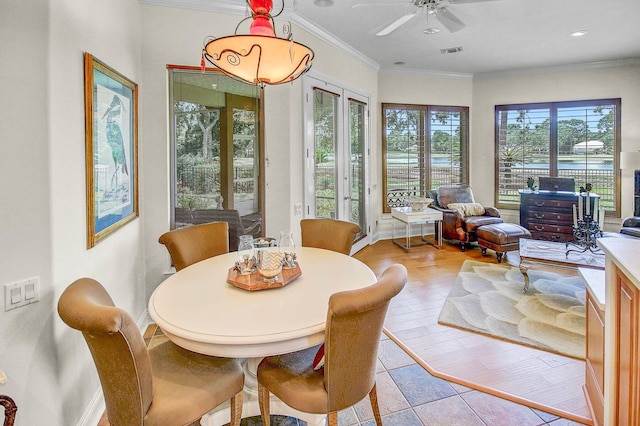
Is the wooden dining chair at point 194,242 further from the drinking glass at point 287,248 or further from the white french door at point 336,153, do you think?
the white french door at point 336,153

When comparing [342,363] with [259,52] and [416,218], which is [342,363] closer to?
[259,52]

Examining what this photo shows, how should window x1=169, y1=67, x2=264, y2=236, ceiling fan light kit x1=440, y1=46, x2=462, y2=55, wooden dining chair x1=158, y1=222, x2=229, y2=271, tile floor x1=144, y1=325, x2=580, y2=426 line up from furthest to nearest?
ceiling fan light kit x1=440, y1=46, x2=462, y2=55
window x1=169, y1=67, x2=264, y2=236
wooden dining chair x1=158, y1=222, x2=229, y2=271
tile floor x1=144, y1=325, x2=580, y2=426

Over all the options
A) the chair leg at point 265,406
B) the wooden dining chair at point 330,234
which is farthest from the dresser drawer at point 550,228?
the chair leg at point 265,406

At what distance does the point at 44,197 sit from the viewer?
62.5 inches

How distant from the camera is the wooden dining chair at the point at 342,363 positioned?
138 cm

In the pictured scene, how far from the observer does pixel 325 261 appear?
2338 mm

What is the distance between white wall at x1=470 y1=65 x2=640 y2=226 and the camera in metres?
5.90

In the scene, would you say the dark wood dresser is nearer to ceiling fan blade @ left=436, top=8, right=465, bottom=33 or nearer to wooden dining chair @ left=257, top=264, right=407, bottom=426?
ceiling fan blade @ left=436, top=8, right=465, bottom=33

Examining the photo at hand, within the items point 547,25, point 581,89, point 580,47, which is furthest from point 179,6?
point 581,89

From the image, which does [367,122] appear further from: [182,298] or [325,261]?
[182,298]

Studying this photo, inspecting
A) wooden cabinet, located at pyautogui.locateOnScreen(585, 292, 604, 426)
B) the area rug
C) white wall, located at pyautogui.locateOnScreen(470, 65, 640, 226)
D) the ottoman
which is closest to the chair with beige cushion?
wooden cabinet, located at pyautogui.locateOnScreen(585, 292, 604, 426)

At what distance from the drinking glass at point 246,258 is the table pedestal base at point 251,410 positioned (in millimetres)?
541

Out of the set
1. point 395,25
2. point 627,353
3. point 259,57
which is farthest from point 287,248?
point 395,25

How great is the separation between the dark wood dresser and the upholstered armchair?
0.50 m
